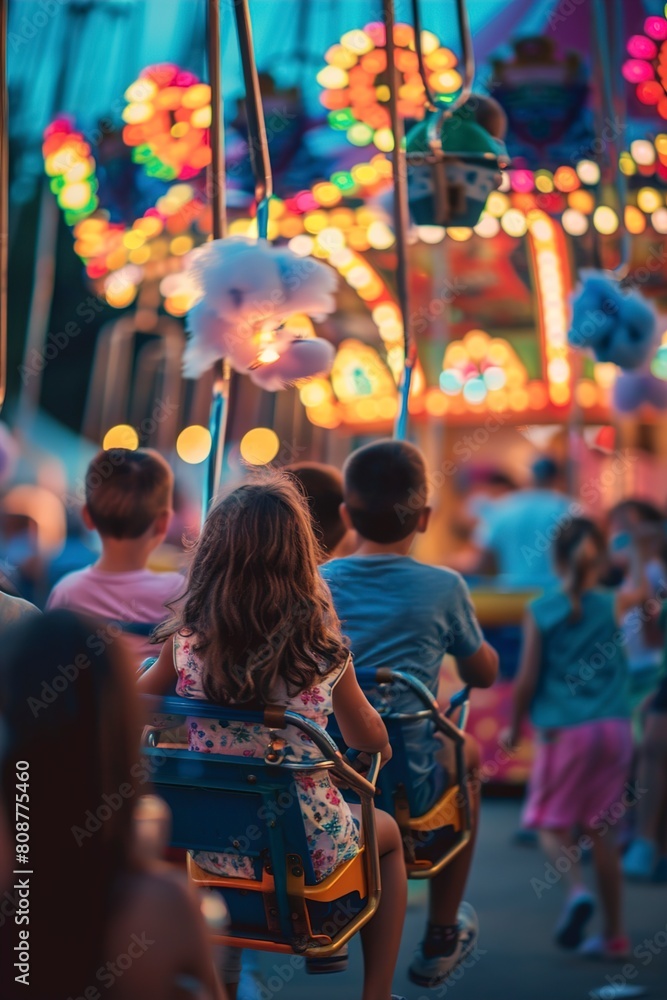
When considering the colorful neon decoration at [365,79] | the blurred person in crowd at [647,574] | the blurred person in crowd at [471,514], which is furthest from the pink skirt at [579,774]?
the blurred person in crowd at [471,514]

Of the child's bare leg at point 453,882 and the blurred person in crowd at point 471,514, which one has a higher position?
the blurred person in crowd at point 471,514

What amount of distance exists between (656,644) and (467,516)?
491 centimetres

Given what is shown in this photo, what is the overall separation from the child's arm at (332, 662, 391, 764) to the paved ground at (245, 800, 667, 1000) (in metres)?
1.20

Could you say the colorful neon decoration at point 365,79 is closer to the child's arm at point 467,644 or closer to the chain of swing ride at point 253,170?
the chain of swing ride at point 253,170

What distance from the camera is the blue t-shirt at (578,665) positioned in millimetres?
3893

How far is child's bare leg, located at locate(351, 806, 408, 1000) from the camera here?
2.25 metres

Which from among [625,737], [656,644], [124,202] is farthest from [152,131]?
[625,737]

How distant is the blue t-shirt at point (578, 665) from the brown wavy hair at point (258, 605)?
1934 mm

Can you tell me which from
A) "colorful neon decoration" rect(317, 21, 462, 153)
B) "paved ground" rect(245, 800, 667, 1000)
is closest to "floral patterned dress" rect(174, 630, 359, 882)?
"paved ground" rect(245, 800, 667, 1000)

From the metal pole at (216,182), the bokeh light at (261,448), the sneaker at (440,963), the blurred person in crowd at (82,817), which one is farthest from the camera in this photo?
the bokeh light at (261,448)

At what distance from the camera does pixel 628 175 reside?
6555mm

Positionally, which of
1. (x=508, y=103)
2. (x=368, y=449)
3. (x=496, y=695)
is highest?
(x=508, y=103)

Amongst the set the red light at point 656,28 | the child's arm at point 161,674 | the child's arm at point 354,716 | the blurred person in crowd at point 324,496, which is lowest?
the child's arm at point 354,716

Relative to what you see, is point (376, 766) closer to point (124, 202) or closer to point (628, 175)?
point (628, 175)
